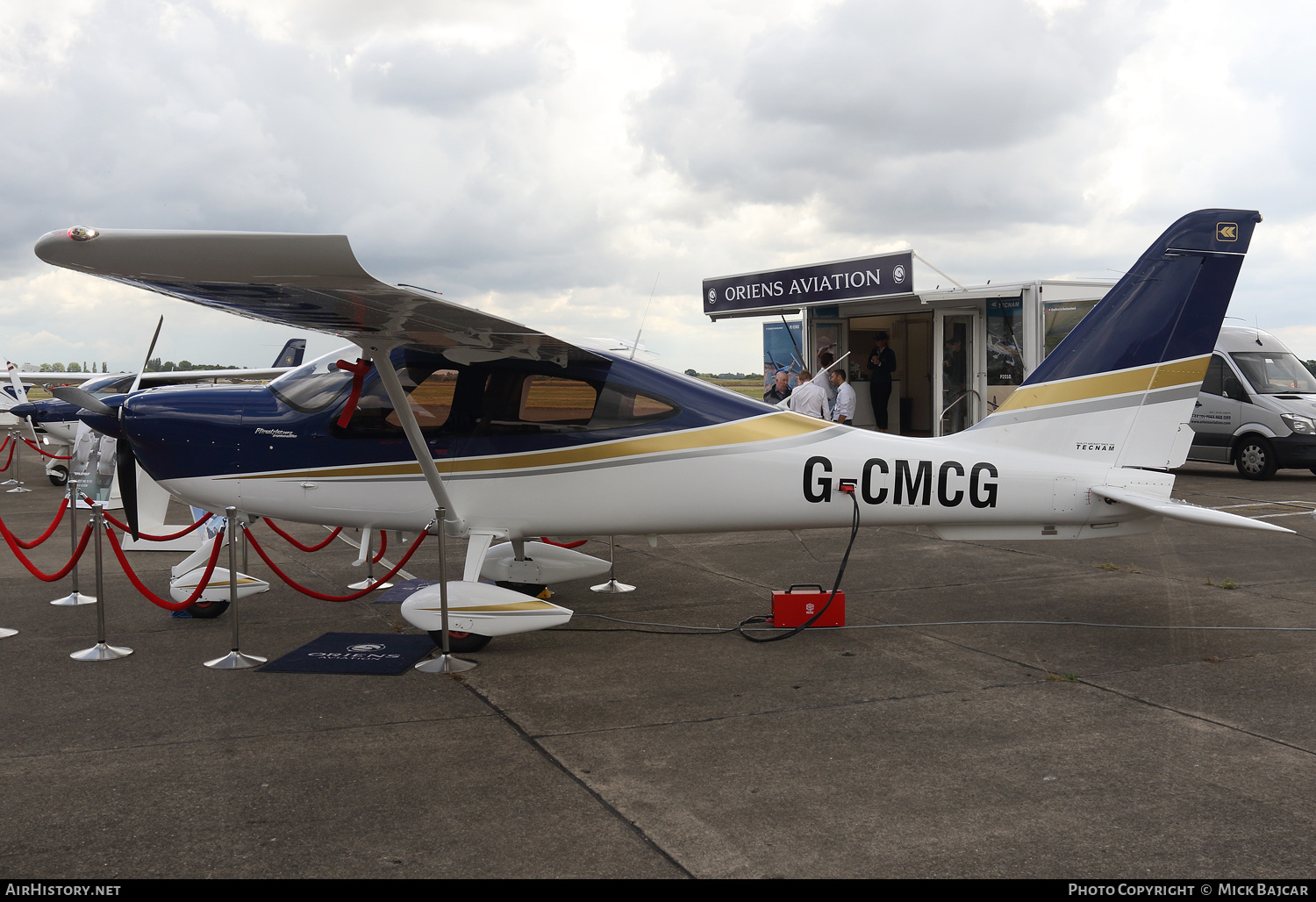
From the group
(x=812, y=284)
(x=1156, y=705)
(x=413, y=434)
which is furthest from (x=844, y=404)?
(x=1156, y=705)

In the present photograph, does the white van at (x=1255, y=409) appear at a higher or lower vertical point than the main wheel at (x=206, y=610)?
higher

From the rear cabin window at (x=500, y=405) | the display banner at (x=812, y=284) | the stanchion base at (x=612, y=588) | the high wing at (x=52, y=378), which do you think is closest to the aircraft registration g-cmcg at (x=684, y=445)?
the rear cabin window at (x=500, y=405)

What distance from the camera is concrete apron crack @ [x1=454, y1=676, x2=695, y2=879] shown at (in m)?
3.14

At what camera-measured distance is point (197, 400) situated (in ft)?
20.9

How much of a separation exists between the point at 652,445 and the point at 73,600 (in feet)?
15.3

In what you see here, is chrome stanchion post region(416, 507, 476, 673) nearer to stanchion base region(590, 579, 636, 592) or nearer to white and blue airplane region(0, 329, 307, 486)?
stanchion base region(590, 579, 636, 592)

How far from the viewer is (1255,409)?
46.9ft

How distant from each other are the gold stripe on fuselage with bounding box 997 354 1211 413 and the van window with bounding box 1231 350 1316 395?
10.3 m

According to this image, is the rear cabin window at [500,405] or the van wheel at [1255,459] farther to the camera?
the van wheel at [1255,459]

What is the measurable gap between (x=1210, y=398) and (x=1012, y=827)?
14.1 meters

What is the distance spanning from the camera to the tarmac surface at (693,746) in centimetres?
317

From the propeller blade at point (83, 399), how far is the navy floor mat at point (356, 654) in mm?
2174

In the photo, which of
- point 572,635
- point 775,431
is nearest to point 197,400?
point 572,635

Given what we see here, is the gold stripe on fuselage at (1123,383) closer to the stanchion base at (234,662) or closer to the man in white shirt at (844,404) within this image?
the stanchion base at (234,662)
